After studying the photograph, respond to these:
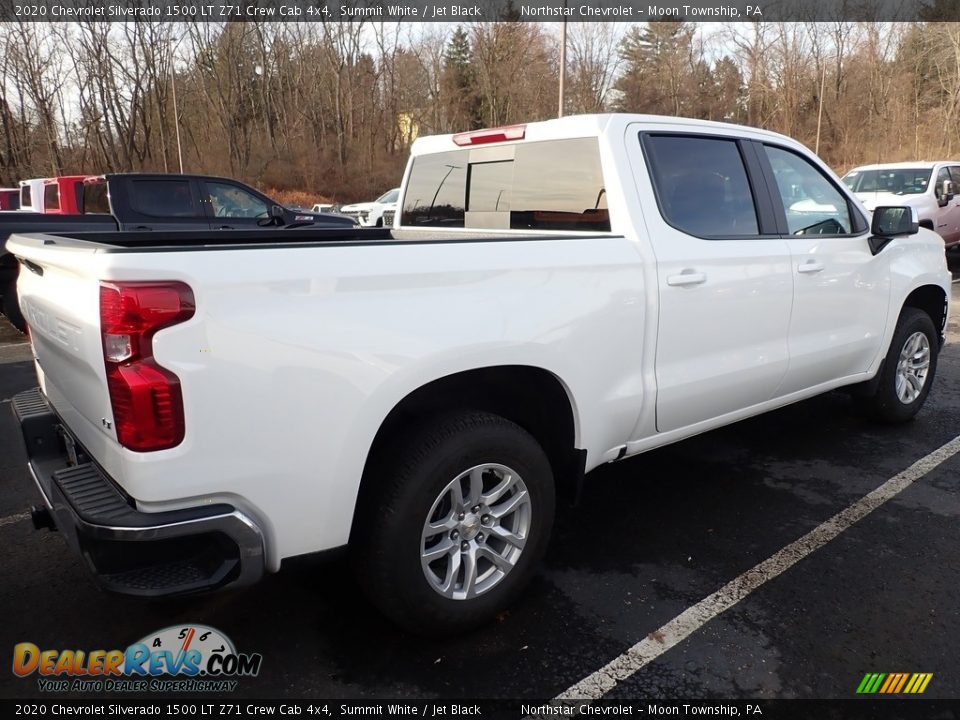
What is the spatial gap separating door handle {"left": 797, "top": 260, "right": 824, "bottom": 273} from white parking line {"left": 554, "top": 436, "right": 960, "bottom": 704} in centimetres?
126

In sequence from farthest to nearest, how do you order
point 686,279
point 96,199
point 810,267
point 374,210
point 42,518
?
point 374,210
point 96,199
point 810,267
point 686,279
point 42,518

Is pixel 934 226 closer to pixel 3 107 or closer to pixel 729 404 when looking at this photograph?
pixel 729 404

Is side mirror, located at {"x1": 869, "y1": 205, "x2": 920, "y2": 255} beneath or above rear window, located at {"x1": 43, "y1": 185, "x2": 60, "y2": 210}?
beneath

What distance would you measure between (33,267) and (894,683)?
→ 135 inches

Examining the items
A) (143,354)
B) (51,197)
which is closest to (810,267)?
(143,354)

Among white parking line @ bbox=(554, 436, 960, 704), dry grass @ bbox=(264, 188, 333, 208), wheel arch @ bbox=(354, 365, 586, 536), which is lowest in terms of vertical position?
white parking line @ bbox=(554, 436, 960, 704)

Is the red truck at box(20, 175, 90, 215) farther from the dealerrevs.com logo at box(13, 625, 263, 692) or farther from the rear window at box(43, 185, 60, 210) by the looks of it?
the dealerrevs.com logo at box(13, 625, 263, 692)

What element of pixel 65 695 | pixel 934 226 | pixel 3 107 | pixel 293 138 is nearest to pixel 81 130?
pixel 3 107

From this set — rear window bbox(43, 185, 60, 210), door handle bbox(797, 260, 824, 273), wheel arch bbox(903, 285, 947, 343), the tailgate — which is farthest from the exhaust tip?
rear window bbox(43, 185, 60, 210)

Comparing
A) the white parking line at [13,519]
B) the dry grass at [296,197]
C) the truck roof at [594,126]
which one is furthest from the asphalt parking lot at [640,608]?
the dry grass at [296,197]

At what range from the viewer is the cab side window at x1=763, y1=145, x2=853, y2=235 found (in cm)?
383

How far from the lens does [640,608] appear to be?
2.82 meters

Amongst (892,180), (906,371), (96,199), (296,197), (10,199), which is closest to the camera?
(906,371)

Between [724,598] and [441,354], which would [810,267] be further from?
[441,354]
